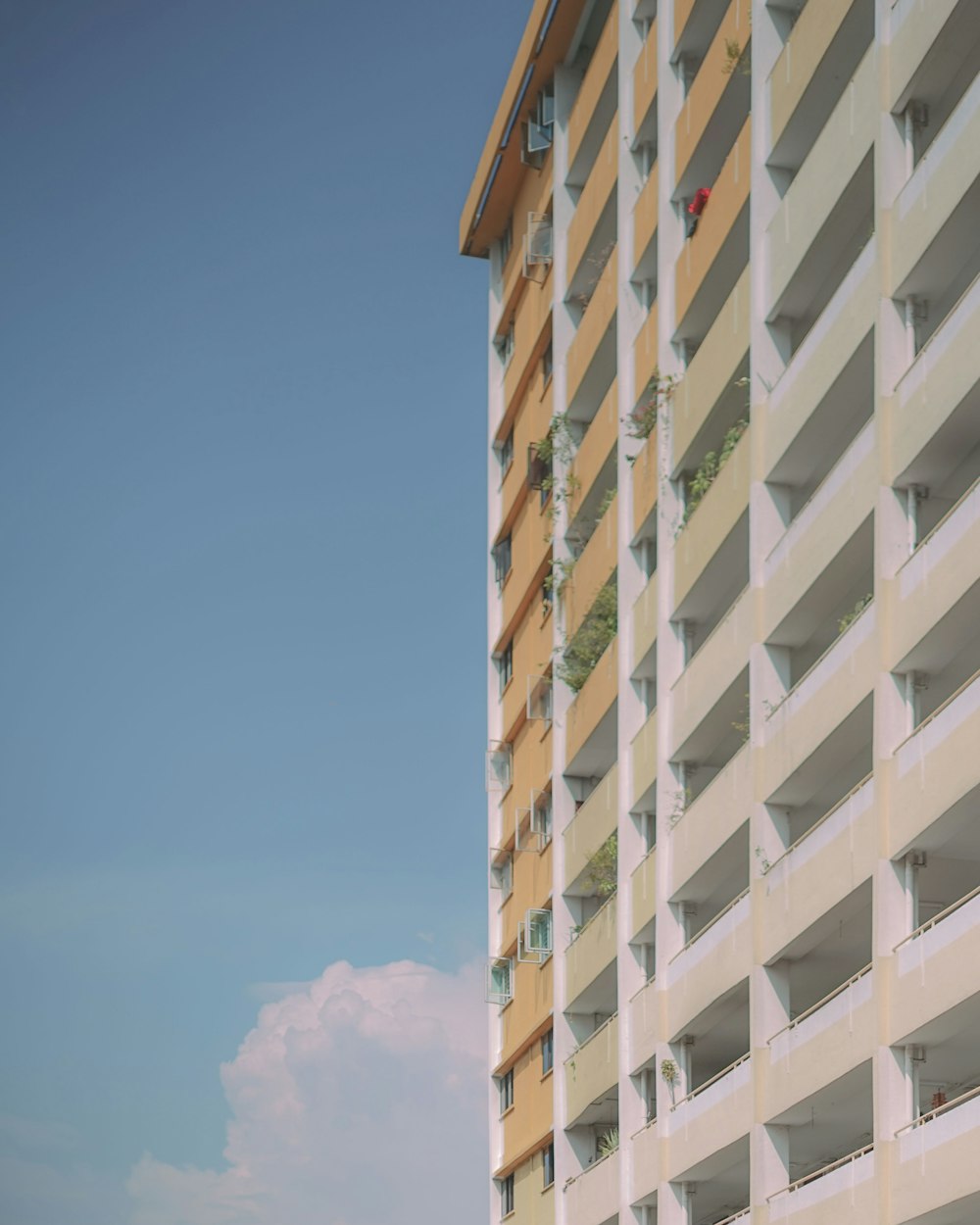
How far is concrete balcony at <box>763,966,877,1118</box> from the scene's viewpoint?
95.7 feet

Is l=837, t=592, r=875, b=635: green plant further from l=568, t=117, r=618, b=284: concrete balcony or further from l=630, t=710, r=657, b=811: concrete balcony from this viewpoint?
l=568, t=117, r=618, b=284: concrete balcony

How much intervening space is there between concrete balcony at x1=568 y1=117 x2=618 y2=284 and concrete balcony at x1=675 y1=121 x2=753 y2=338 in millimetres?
6203

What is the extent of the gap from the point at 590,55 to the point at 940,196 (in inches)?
910

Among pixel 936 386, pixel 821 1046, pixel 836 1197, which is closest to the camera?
pixel 936 386

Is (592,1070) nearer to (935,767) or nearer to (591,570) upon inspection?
Answer: (591,570)

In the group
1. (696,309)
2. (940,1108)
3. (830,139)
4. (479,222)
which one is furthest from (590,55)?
(940,1108)

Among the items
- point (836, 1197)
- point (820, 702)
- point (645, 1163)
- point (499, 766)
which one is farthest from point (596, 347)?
point (836, 1197)

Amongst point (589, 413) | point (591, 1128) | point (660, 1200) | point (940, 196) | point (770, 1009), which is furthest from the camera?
point (589, 413)

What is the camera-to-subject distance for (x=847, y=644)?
102 ft

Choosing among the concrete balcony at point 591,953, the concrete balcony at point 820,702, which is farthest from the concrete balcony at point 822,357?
the concrete balcony at point 591,953

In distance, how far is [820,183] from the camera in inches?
1340

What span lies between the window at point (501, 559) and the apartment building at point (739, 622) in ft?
3.20

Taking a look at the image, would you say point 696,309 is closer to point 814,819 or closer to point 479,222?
point 814,819

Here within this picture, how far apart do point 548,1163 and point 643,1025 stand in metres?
9.03
